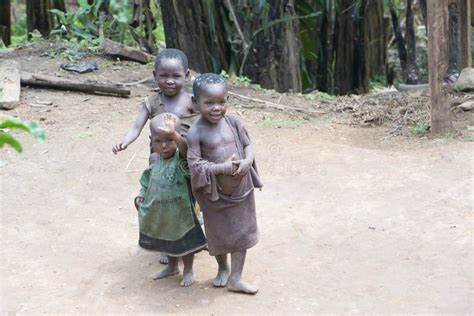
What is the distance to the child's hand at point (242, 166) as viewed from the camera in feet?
12.8

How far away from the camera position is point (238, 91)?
26.2ft

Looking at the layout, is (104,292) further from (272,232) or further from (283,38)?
(283,38)

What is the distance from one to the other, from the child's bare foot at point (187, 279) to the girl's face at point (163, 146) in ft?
2.23

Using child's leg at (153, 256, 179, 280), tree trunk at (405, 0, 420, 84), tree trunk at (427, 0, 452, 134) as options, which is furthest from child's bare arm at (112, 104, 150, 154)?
tree trunk at (405, 0, 420, 84)

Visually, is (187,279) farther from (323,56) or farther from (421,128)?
(323,56)

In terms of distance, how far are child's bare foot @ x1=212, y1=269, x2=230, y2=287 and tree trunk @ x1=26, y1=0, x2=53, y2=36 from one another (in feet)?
24.6

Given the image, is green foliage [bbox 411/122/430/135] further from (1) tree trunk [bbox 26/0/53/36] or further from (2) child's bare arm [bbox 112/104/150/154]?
(1) tree trunk [bbox 26/0/53/36]

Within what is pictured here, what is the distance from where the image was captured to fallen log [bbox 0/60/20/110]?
7.12m

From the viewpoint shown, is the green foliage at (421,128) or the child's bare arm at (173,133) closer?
the child's bare arm at (173,133)

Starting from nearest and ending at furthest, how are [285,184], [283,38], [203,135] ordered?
1. [203,135]
2. [285,184]
3. [283,38]

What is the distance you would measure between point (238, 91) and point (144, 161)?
191cm

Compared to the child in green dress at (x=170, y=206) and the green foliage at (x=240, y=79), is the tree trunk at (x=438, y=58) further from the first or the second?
the child in green dress at (x=170, y=206)

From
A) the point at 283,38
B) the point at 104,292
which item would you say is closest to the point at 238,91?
the point at 283,38

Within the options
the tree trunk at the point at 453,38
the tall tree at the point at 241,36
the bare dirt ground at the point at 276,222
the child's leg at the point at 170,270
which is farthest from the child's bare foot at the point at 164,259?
the tall tree at the point at 241,36
